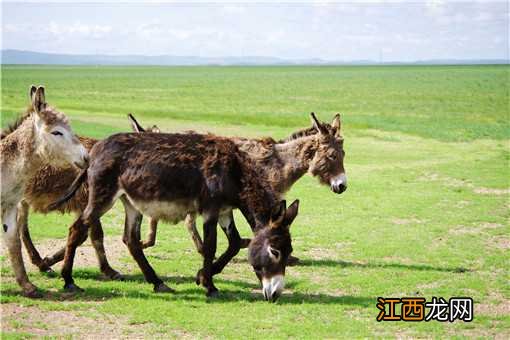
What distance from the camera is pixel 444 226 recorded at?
49.6 ft

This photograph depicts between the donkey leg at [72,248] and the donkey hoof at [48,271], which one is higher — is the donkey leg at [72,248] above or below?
above

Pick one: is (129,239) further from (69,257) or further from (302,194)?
(302,194)

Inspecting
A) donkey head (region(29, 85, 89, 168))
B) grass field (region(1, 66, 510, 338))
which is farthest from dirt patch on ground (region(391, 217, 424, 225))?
donkey head (region(29, 85, 89, 168))

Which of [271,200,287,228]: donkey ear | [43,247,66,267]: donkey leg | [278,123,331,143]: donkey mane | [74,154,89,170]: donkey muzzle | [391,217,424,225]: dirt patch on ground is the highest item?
[278,123,331,143]: donkey mane

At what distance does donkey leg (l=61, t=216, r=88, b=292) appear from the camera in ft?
30.6

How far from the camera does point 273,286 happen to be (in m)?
8.74

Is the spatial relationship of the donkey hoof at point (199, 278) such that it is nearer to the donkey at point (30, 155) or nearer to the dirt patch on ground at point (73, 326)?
the dirt patch on ground at point (73, 326)

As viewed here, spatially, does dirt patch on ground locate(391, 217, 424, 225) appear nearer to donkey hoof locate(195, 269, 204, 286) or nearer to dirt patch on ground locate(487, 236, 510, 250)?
dirt patch on ground locate(487, 236, 510, 250)

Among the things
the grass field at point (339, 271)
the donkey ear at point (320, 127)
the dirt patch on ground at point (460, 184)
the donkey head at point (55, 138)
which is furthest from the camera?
the dirt patch on ground at point (460, 184)

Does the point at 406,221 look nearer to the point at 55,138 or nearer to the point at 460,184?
the point at 460,184

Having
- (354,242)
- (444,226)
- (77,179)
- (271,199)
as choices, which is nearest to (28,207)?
(77,179)

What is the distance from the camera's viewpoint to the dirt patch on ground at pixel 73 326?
304 inches

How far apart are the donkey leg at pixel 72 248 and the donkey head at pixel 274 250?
8.69 feet

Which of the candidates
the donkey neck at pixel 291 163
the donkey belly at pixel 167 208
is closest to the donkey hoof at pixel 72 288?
the donkey belly at pixel 167 208
